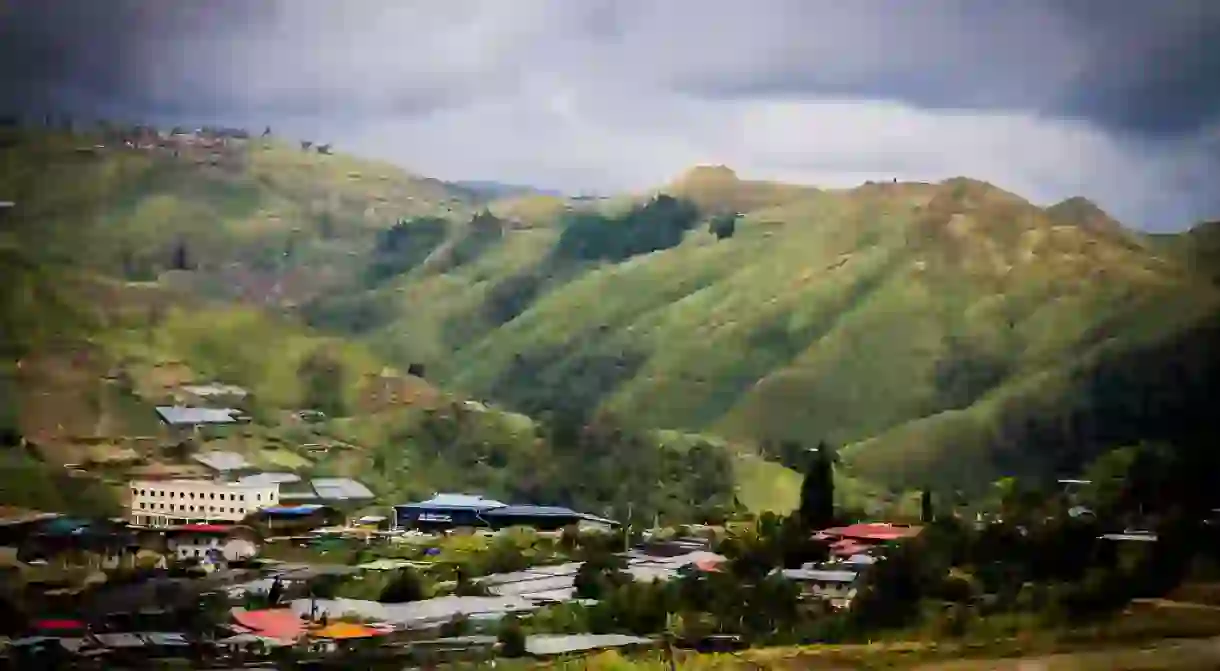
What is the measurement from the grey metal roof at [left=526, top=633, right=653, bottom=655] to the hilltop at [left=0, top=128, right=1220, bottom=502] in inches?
108

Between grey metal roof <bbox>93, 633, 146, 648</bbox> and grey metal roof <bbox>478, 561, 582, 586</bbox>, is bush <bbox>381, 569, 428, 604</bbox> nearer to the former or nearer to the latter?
grey metal roof <bbox>478, 561, 582, 586</bbox>

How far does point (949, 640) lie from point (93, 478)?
5884mm

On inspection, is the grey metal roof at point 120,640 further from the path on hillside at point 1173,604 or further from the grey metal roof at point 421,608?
the path on hillside at point 1173,604

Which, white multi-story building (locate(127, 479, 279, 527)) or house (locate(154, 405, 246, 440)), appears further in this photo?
house (locate(154, 405, 246, 440))

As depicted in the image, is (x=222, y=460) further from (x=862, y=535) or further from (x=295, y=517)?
(x=862, y=535)

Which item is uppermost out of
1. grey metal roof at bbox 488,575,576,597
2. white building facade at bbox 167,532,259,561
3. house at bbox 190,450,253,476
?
house at bbox 190,450,253,476

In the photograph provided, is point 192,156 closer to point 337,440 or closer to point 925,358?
point 337,440

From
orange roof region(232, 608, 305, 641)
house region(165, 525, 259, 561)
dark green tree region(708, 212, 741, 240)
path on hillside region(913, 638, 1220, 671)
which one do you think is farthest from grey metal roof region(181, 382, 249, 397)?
path on hillside region(913, 638, 1220, 671)

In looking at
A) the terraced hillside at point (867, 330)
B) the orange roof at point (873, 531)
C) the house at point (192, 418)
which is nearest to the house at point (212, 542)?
the house at point (192, 418)

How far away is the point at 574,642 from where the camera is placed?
→ 36.6ft

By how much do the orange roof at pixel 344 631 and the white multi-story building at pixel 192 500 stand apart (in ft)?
4.69

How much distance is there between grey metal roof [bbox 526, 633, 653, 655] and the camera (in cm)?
1102

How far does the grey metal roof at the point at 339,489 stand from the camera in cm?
1271

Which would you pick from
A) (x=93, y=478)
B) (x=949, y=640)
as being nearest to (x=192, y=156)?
(x=93, y=478)
